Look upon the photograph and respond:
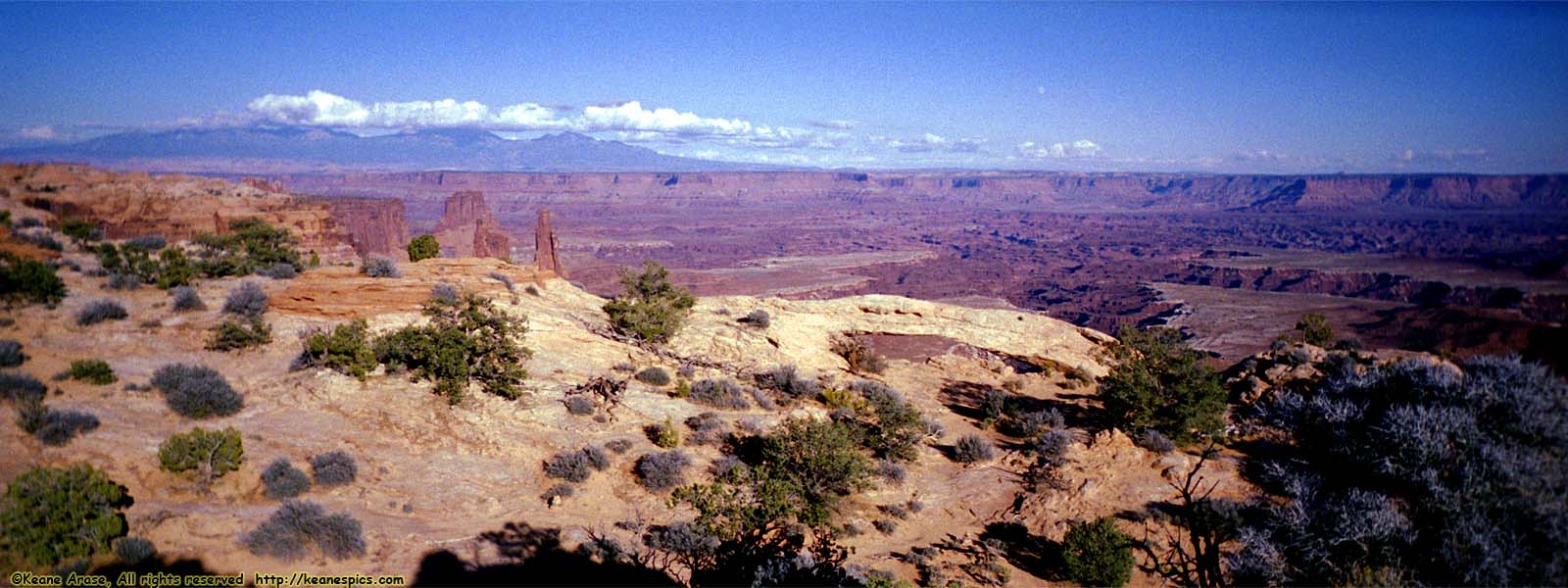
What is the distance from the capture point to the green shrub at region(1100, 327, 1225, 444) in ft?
48.1

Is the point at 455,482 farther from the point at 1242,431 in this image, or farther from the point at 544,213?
the point at 544,213

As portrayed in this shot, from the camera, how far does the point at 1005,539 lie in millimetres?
10938

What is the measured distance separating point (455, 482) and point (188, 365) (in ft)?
21.4

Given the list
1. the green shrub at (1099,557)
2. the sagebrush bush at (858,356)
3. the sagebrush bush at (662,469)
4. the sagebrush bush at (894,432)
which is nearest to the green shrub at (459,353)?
the sagebrush bush at (662,469)

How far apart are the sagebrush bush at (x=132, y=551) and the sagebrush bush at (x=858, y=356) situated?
1675 cm

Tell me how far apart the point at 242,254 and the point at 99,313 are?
306 inches

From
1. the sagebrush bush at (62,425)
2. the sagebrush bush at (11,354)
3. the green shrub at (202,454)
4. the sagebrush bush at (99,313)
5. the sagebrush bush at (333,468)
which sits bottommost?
the sagebrush bush at (333,468)

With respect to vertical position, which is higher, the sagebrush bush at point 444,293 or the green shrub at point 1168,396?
the sagebrush bush at point 444,293

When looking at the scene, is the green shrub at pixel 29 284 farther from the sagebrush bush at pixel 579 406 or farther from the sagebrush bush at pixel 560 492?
the sagebrush bush at pixel 560 492

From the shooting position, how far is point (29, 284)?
13641 millimetres

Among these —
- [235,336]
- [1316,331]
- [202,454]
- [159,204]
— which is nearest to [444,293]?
[235,336]

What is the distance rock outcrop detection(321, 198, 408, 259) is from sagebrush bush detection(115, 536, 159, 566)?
5134cm

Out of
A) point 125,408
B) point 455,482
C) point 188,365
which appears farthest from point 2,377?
point 455,482

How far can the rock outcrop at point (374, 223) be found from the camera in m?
54.4
